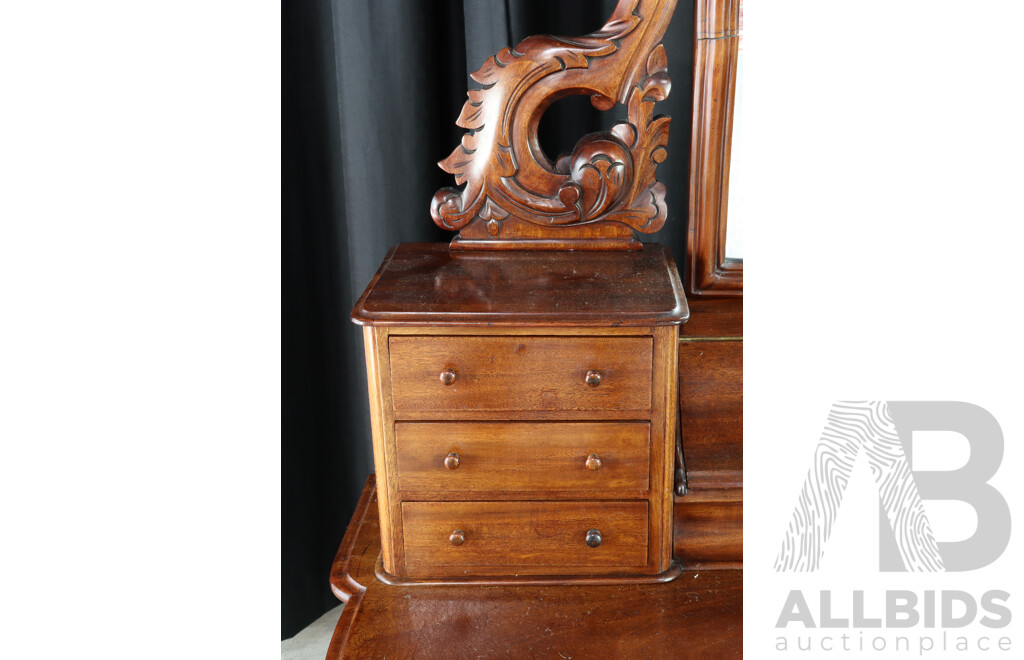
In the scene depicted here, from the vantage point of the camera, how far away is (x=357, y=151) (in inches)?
60.0

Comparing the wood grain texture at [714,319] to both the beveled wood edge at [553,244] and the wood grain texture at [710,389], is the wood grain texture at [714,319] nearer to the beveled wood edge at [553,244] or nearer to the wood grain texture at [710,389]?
the wood grain texture at [710,389]

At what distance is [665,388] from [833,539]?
46 cm

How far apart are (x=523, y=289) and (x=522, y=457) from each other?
227mm

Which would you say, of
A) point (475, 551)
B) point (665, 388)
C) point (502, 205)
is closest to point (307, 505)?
point (475, 551)

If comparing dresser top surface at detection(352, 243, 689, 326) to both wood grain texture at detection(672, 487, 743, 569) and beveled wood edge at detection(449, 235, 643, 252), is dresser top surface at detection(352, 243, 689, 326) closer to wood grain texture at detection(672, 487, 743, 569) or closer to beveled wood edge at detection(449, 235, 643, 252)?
beveled wood edge at detection(449, 235, 643, 252)

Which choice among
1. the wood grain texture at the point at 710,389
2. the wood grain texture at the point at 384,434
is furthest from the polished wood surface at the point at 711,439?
the wood grain texture at the point at 384,434

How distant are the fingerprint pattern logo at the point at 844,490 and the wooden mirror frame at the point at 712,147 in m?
0.78

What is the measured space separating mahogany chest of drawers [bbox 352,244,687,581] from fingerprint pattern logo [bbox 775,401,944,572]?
0.42m

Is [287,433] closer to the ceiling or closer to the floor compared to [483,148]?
closer to the floor

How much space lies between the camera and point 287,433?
1668 millimetres

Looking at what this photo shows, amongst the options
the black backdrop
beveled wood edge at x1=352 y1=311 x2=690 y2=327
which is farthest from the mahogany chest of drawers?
the black backdrop

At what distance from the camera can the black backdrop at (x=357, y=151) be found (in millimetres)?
1468

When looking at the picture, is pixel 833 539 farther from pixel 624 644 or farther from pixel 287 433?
pixel 287 433

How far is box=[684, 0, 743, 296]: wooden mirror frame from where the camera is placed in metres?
1.32
